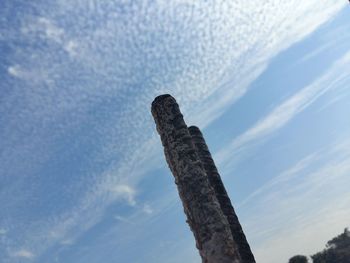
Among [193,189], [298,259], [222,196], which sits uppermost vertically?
[298,259]

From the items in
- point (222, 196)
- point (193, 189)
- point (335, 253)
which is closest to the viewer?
point (193, 189)

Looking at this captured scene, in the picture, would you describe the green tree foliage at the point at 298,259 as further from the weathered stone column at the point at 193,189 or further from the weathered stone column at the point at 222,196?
the weathered stone column at the point at 193,189

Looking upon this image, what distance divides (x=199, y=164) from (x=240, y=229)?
2866 millimetres

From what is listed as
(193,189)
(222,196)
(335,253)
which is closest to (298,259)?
(335,253)

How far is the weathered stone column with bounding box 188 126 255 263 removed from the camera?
967 centimetres

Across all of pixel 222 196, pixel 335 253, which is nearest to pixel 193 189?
pixel 222 196

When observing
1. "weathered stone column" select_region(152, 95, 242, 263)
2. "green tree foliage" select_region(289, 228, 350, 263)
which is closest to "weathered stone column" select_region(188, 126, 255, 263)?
"weathered stone column" select_region(152, 95, 242, 263)

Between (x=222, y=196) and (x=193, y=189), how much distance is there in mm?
2916

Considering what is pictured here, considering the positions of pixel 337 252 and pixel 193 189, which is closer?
pixel 193 189

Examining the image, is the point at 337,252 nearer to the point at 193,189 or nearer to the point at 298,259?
the point at 298,259

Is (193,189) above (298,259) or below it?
below

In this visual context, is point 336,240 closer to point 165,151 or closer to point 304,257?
point 304,257

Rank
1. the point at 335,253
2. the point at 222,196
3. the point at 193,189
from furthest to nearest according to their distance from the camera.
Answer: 1. the point at 335,253
2. the point at 222,196
3. the point at 193,189

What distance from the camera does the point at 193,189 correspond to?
25.6 feet
